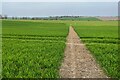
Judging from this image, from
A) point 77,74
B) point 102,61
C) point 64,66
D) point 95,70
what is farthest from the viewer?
point 102,61

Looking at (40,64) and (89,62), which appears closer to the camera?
(40,64)

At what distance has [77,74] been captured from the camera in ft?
43.1

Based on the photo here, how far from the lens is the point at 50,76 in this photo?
37.6ft

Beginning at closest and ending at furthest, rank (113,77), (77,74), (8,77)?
(8,77), (113,77), (77,74)

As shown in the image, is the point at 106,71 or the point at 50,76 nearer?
the point at 50,76

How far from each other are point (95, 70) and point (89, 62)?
8.63 feet

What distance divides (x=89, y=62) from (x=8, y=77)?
6.81 metres

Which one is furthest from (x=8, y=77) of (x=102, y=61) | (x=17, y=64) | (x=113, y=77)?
(x=102, y=61)

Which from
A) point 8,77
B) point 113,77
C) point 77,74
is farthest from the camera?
point 77,74

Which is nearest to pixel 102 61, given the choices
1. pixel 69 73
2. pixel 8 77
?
pixel 69 73

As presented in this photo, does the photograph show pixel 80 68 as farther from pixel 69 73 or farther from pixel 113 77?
pixel 113 77

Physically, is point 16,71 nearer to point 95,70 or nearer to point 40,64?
point 40,64

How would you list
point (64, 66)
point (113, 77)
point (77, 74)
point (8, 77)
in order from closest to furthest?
point (8, 77), point (113, 77), point (77, 74), point (64, 66)

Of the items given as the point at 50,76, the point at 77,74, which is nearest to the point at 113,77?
the point at 77,74
